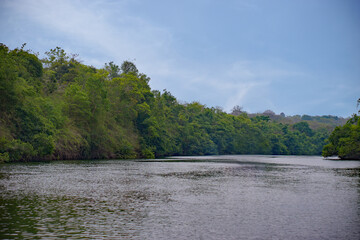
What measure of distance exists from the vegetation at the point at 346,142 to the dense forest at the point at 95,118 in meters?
40.3

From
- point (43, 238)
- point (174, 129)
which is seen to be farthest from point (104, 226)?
point (174, 129)

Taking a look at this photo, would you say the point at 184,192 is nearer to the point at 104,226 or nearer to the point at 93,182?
the point at 93,182

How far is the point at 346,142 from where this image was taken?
77312 millimetres

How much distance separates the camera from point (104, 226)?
1331cm

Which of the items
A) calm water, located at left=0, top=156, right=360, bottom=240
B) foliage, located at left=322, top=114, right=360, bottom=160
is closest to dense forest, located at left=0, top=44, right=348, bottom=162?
calm water, located at left=0, top=156, right=360, bottom=240

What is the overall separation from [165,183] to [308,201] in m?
11.5

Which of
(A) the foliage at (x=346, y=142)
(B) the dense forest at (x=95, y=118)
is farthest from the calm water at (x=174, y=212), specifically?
(A) the foliage at (x=346, y=142)

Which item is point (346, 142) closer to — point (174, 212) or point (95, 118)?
point (95, 118)

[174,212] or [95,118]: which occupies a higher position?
[95,118]

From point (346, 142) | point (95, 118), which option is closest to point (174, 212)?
point (95, 118)

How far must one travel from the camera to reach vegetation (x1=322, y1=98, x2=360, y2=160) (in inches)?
2992

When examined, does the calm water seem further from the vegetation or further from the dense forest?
the vegetation

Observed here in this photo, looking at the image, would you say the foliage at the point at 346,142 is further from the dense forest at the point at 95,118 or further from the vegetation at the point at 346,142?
the dense forest at the point at 95,118

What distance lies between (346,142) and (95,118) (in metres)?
51.8
